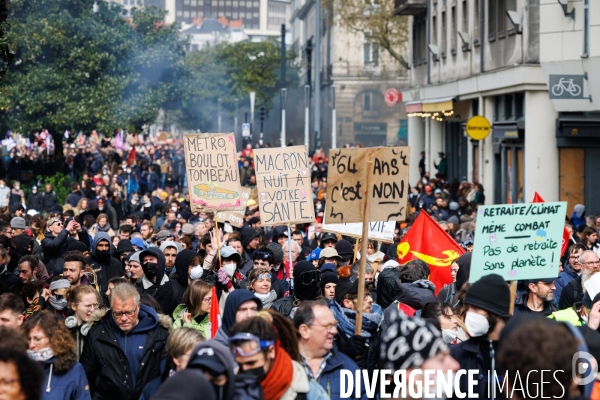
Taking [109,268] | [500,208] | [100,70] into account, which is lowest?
[109,268]

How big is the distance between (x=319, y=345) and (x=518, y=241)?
1875 millimetres

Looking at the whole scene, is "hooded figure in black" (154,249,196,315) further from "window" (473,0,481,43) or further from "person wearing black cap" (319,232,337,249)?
"window" (473,0,481,43)

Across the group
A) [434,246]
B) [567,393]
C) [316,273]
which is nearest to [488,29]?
[434,246]

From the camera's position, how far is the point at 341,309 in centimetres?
799

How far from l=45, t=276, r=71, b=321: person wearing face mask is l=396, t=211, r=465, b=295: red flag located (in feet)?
16.1

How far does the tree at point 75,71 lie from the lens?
36.8 meters

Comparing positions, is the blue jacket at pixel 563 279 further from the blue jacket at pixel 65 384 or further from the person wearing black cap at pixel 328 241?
the blue jacket at pixel 65 384

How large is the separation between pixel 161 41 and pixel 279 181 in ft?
102

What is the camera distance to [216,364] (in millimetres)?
4578

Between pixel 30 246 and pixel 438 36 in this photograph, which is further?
pixel 438 36

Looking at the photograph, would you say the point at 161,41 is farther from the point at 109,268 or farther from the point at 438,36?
the point at 109,268

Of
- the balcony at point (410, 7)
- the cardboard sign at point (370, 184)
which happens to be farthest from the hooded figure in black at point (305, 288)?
the balcony at point (410, 7)

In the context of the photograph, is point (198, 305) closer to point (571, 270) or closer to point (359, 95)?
point (571, 270)

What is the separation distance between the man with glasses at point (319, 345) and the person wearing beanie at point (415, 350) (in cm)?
143
